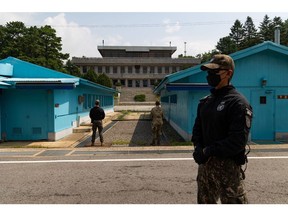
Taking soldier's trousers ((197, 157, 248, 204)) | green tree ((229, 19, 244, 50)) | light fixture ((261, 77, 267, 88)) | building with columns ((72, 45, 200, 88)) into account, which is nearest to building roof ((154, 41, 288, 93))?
light fixture ((261, 77, 267, 88))

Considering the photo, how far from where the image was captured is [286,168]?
6.96m

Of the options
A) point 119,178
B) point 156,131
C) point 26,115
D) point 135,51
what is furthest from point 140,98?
point 119,178

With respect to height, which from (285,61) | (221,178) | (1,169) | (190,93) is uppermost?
(285,61)

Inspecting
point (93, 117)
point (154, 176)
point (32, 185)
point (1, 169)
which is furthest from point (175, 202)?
point (93, 117)

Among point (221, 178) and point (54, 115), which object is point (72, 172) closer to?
point (221, 178)

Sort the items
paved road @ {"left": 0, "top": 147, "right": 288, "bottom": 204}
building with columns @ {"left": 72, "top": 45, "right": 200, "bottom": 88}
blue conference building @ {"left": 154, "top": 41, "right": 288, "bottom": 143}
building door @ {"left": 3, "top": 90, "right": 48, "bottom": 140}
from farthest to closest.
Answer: building with columns @ {"left": 72, "top": 45, "right": 200, "bottom": 88} < building door @ {"left": 3, "top": 90, "right": 48, "bottom": 140} < blue conference building @ {"left": 154, "top": 41, "right": 288, "bottom": 143} < paved road @ {"left": 0, "top": 147, "right": 288, "bottom": 204}

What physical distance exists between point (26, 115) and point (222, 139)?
38.5 feet

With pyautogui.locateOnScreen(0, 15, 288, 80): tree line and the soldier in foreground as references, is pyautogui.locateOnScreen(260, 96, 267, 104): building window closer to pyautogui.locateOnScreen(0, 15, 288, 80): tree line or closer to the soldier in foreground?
the soldier in foreground

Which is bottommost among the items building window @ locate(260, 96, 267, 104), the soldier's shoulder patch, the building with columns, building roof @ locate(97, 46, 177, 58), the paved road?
the paved road

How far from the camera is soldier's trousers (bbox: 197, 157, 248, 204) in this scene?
2637 millimetres

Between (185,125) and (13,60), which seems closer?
(185,125)

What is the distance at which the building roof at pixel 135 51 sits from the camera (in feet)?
235

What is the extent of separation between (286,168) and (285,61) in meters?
7.08

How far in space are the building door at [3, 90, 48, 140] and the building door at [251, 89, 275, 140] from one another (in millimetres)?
9902
